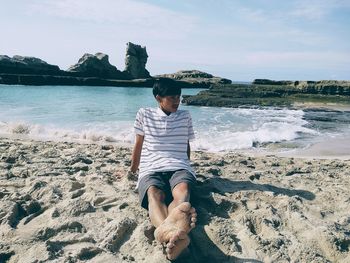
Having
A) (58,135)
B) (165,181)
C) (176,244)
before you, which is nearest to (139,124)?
(165,181)

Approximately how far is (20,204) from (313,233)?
2757mm

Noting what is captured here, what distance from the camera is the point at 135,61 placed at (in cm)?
7194

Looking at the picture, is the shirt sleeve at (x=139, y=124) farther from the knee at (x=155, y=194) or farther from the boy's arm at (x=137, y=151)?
the knee at (x=155, y=194)

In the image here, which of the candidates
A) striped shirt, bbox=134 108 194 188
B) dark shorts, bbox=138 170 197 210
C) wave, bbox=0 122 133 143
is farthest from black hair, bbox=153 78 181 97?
wave, bbox=0 122 133 143

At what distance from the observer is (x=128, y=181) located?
4426 millimetres

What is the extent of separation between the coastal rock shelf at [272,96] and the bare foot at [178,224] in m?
23.6

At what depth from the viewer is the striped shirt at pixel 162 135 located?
393cm

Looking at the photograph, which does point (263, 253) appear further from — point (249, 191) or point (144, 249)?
point (249, 191)

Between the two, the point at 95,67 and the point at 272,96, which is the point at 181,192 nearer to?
the point at 272,96

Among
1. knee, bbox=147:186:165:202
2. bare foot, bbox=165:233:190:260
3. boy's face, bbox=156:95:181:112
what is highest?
boy's face, bbox=156:95:181:112

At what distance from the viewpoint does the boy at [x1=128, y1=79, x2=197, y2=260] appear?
3397 mm

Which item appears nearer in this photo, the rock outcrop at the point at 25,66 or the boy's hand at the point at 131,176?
the boy's hand at the point at 131,176

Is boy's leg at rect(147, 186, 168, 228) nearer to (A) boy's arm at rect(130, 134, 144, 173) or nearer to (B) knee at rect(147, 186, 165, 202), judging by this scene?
(B) knee at rect(147, 186, 165, 202)

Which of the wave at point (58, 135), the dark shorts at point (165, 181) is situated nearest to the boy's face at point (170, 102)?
the dark shorts at point (165, 181)
